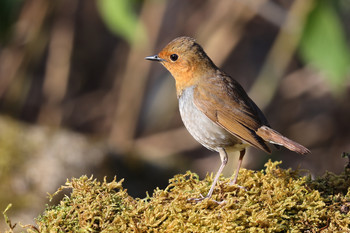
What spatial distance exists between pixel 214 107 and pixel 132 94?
372 centimetres

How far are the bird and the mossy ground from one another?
0.37 metres

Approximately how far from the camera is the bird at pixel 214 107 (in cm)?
302

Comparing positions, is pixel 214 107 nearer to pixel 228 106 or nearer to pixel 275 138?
pixel 228 106

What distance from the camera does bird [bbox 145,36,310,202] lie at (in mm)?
3018

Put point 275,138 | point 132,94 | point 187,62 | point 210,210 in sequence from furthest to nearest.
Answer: point 132,94
point 187,62
point 275,138
point 210,210

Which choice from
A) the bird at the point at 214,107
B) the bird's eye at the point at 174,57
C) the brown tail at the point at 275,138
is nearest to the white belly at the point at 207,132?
the bird at the point at 214,107

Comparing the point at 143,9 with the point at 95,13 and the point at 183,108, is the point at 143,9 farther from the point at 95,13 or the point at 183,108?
the point at 183,108

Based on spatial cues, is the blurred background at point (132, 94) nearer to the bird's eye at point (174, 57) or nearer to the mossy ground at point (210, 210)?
the bird's eye at point (174, 57)

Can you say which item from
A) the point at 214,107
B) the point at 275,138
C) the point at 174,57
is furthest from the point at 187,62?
the point at 275,138

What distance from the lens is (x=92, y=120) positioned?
309 inches

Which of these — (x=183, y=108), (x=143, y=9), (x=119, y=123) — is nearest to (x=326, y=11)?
(x=183, y=108)

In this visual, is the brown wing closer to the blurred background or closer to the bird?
the bird

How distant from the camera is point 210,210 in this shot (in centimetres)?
242

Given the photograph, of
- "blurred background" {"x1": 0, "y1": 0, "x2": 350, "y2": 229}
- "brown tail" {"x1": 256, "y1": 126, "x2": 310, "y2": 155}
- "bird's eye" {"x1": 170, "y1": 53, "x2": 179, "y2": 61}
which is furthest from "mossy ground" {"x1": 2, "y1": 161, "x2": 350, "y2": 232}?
"blurred background" {"x1": 0, "y1": 0, "x2": 350, "y2": 229}
